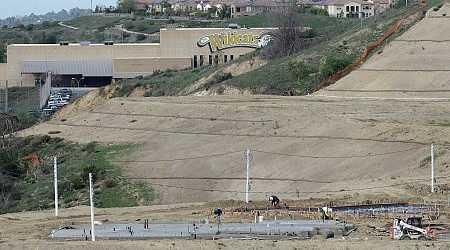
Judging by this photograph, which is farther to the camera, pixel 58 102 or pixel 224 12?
pixel 224 12

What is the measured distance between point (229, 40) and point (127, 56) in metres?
9.37

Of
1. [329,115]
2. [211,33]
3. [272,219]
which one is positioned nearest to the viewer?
[272,219]

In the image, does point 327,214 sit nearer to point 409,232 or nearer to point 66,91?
point 409,232

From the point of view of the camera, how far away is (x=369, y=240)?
3172cm

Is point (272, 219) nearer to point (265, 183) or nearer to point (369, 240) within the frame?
point (369, 240)

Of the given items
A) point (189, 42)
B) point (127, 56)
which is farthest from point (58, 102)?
point (189, 42)

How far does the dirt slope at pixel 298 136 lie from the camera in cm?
4756

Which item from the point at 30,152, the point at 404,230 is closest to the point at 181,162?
the point at 30,152

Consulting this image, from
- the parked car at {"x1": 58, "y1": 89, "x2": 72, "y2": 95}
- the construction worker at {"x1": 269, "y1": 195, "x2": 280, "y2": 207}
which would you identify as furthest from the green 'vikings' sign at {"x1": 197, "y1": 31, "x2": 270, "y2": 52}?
the construction worker at {"x1": 269, "y1": 195, "x2": 280, "y2": 207}

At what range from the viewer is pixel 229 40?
111m

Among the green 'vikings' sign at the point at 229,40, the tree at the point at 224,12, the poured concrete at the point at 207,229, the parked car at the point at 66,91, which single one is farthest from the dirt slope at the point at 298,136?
the tree at the point at 224,12

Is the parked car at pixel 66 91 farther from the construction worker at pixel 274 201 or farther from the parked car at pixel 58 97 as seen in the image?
the construction worker at pixel 274 201

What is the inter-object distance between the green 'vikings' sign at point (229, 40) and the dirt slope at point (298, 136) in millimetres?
31040

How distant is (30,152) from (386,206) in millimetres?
31167
